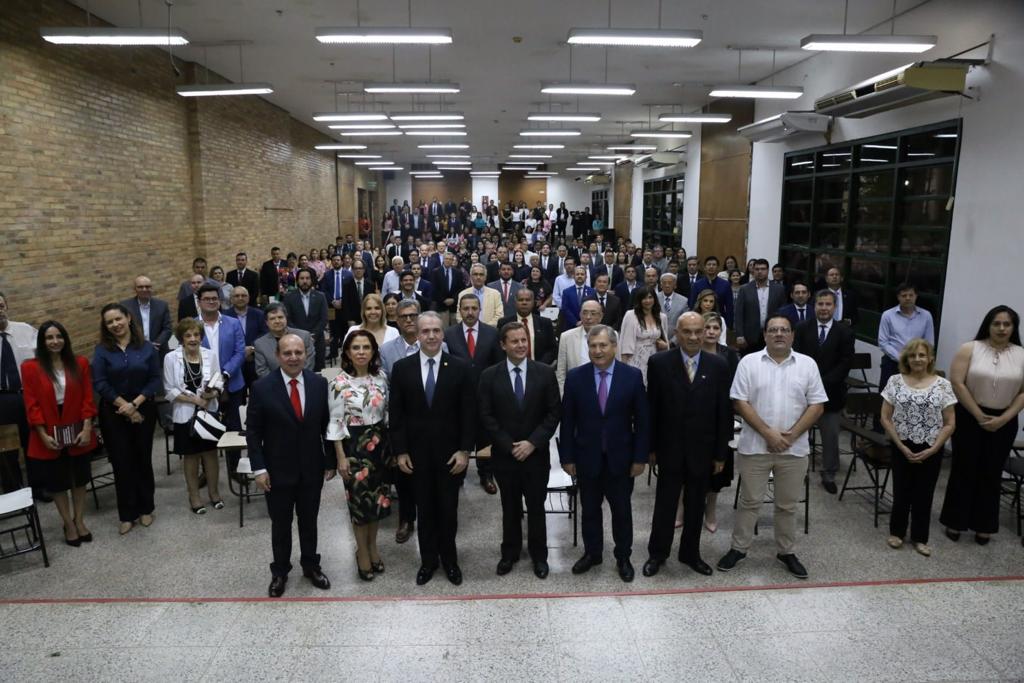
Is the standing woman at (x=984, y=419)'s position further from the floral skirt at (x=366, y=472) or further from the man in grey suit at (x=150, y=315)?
the man in grey suit at (x=150, y=315)

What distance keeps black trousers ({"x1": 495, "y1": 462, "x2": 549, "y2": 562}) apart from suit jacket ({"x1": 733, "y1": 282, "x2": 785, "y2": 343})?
4.93m

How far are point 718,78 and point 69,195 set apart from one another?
10767 millimetres

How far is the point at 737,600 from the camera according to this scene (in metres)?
4.27

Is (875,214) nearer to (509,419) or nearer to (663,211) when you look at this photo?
(509,419)

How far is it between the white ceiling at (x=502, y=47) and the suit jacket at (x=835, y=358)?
15.1 ft

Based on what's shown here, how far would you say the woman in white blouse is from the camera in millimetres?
4750

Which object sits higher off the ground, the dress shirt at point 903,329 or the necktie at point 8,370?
the dress shirt at point 903,329

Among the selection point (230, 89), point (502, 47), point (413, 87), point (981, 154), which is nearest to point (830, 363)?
point (981, 154)

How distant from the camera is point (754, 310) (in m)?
8.48

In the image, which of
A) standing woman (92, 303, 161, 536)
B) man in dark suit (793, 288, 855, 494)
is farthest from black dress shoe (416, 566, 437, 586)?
man in dark suit (793, 288, 855, 494)

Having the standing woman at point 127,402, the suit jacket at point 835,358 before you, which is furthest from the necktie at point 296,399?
the suit jacket at point 835,358

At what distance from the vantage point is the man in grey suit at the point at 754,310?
333 inches

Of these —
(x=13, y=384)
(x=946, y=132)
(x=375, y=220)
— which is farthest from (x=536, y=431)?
(x=375, y=220)

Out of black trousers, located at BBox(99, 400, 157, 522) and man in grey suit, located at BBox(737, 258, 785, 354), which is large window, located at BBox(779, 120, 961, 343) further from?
black trousers, located at BBox(99, 400, 157, 522)
